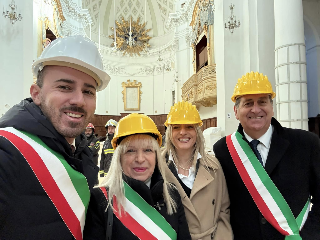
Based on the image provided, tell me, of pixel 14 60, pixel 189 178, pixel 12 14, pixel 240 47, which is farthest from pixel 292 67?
pixel 12 14

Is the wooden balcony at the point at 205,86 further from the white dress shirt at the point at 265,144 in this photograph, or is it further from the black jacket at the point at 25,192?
the black jacket at the point at 25,192

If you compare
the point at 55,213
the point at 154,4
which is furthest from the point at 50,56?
the point at 154,4

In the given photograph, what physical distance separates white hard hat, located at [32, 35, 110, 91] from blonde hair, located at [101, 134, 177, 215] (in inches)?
22.6

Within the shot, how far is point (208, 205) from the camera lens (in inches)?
68.1

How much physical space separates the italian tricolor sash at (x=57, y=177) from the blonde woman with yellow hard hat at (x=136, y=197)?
0.50ft

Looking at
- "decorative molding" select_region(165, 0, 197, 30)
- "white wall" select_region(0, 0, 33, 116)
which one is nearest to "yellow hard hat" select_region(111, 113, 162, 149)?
"white wall" select_region(0, 0, 33, 116)

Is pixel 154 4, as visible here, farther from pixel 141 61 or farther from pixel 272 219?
pixel 272 219

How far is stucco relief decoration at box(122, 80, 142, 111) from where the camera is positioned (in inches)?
787

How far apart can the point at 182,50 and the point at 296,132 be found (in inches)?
584

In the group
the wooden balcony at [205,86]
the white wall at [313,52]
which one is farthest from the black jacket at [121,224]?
the white wall at [313,52]

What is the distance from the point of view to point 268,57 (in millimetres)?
7039

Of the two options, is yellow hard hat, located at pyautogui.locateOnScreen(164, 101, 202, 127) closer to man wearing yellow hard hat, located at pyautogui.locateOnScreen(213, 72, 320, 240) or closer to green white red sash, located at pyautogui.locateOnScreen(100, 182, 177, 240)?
man wearing yellow hard hat, located at pyautogui.locateOnScreen(213, 72, 320, 240)

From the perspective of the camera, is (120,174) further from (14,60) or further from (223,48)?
(14,60)

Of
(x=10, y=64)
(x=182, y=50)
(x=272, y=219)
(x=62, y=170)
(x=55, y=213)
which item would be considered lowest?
(x=272, y=219)
